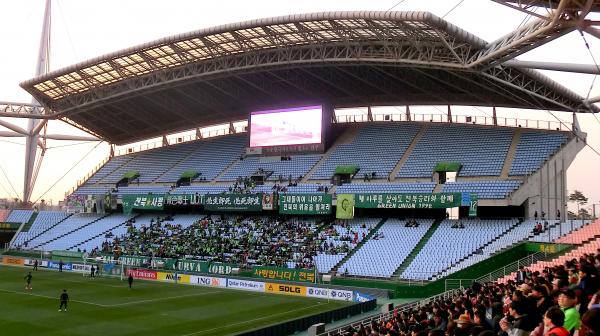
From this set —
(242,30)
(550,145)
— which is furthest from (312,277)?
(550,145)

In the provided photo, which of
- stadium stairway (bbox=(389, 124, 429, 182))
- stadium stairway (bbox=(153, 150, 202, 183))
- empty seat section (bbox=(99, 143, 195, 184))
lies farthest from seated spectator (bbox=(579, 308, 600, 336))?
empty seat section (bbox=(99, 143, 195, 184))

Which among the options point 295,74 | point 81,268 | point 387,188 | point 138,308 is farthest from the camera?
point 295,74

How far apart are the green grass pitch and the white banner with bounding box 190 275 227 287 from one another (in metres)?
1.29

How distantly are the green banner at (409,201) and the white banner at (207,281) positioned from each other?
509 inches

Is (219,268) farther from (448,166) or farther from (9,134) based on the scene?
(9,134)

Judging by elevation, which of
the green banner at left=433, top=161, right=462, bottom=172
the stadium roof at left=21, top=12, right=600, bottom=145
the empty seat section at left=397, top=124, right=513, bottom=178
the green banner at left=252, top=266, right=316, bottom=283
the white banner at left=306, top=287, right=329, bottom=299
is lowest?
the white banner at left=306, top=287, right=329, bottom=299

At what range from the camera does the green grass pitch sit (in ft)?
86.3

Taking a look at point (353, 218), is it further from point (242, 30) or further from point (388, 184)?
point (242, 30)

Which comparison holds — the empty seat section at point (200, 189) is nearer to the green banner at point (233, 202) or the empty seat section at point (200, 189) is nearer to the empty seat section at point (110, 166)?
the green banner at point (233, 202)

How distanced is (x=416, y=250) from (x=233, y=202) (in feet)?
64.8

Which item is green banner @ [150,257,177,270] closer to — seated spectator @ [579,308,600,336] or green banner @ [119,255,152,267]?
green banner @ [119,255,152,267]

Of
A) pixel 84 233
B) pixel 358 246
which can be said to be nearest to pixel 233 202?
pixel 358 246

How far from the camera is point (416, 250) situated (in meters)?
41.4

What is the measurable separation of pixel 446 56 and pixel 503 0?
17226 millimetres
